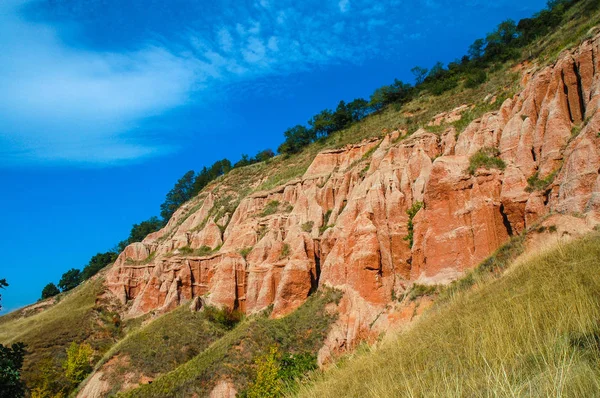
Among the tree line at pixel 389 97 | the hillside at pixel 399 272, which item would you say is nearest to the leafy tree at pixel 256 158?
the tree line at pixel 389 97

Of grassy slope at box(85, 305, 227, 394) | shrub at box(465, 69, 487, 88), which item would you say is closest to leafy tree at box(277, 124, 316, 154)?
shrub at box(465, 69, 487, 88)

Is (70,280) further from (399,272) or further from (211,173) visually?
(399,272)

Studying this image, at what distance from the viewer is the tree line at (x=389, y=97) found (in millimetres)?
50938

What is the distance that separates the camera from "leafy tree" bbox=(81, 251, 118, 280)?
73025 millimetres

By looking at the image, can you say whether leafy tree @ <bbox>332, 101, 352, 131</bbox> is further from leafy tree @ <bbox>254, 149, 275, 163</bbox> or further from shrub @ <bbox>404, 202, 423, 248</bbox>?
shrub @ <bbox>404, 202, 423, 248</bbox>

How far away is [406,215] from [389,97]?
4176 cm

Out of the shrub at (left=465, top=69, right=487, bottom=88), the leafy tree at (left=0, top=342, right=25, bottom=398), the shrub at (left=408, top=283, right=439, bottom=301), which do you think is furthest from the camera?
the shrub at (left=465, top=69, right=487, bottom=88)

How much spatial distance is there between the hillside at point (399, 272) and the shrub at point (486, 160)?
10 centimetres

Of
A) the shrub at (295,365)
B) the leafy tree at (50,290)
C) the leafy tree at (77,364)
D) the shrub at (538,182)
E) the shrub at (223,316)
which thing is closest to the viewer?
the shrub at (295,365)

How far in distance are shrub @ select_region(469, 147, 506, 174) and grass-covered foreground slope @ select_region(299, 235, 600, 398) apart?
13729 millimetres

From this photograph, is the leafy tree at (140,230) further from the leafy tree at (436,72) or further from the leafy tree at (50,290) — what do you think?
the leafy tree at (436,72)

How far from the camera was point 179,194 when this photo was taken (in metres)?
85.4

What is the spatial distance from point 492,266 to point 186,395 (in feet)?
57.4

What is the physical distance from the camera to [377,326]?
2080 cm
